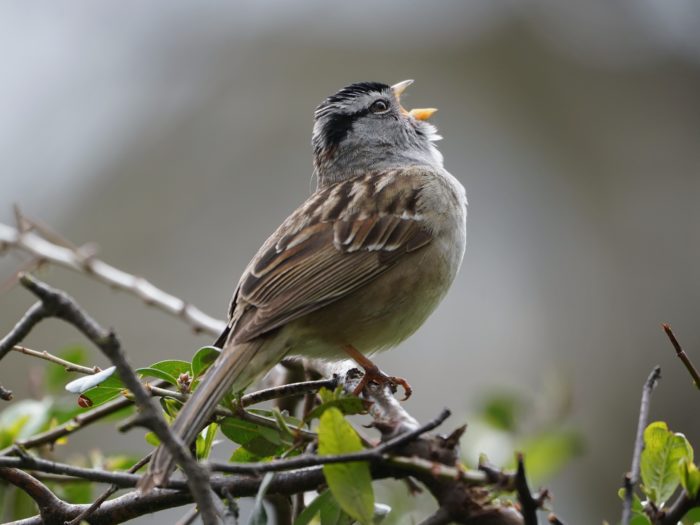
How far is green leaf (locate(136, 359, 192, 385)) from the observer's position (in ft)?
7.90

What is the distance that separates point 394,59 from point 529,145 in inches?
95.4

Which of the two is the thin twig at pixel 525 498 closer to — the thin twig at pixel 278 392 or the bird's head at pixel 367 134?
the thin twig at pixel 278 392

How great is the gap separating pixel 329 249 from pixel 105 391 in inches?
61.6

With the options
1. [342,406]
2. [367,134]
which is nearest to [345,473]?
[342,406]

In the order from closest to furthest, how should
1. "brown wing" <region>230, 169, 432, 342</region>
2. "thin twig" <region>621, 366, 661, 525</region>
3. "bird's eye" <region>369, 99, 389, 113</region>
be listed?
"thin twig" <region>621, 366, 661, 525</region>, "brown wing" <region>230, 169, 432, 342</region>, "bird's eye" <region>369, 99, 389, 113</region>

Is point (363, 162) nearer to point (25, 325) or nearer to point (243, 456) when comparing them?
point (243, 456)

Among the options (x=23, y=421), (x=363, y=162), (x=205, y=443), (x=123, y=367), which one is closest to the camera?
(x=123, y=367)

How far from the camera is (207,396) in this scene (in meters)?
2.31

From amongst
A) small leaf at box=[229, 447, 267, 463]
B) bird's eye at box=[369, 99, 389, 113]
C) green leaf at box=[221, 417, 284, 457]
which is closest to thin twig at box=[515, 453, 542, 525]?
green leaf at box=[221, 417, 284, 457]

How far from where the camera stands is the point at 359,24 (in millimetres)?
12773

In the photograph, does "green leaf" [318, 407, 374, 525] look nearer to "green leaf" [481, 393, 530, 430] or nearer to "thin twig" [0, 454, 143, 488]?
"thin twig" [0, 454, 143, 488]

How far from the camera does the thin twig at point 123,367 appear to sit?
1506 mm

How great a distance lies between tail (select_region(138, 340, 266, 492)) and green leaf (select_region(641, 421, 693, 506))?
1011mm

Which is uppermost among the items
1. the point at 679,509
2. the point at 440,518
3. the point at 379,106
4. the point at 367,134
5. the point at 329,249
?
the point at 379,106
